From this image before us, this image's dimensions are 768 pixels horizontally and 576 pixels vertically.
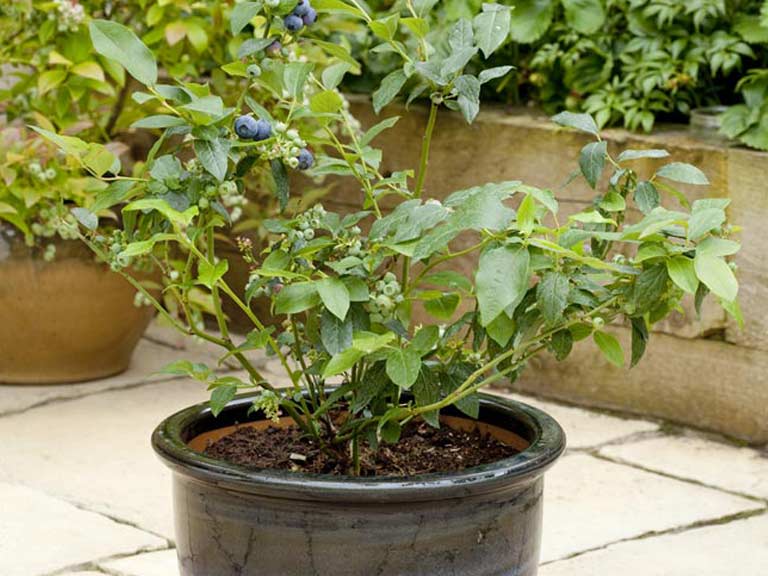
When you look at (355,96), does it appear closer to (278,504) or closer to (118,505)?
(118,505)

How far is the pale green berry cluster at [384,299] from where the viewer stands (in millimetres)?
1625

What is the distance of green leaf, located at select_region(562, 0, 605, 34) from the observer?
11.5ft

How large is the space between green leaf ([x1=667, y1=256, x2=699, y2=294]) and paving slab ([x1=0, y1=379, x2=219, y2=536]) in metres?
1.36

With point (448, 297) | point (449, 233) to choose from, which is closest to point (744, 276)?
point (448, 297)

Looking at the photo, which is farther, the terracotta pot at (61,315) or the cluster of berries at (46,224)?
the terracotta pot at (61,315)

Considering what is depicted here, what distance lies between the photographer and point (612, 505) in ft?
9.13

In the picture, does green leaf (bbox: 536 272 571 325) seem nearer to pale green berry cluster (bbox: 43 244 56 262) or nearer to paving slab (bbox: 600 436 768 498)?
paving slab (bbox: 600 436 768 498)

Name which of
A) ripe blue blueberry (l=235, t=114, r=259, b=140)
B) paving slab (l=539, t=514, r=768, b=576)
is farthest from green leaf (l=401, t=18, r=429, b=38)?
paving slab (l=539, t=514, r=768, b=576)

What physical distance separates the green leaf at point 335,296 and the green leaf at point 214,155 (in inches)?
7.0

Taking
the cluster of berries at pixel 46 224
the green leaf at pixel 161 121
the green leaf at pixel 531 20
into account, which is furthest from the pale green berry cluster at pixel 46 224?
the green leaf at pixel 161 121

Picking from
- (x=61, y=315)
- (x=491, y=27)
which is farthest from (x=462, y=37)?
(x=61, y=315)

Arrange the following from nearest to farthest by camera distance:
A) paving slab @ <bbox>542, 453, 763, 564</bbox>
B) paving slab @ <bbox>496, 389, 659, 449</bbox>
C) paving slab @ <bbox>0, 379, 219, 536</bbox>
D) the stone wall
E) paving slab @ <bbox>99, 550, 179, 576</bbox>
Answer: paving slab @ <bbox>99, 550, 179, 576</bbox> < paving slab @ <bbox>542, 453, 763, 564</bbox> < paving slab @ <bbox>0, 379, 219, 536</bbox> < the stone wall < paving slab @ <bbox>496, 389, 659, 449</bbox>

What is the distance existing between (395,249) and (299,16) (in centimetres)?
33

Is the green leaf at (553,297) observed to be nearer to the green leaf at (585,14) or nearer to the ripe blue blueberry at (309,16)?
the ripe blue blueberry at (309,16)
